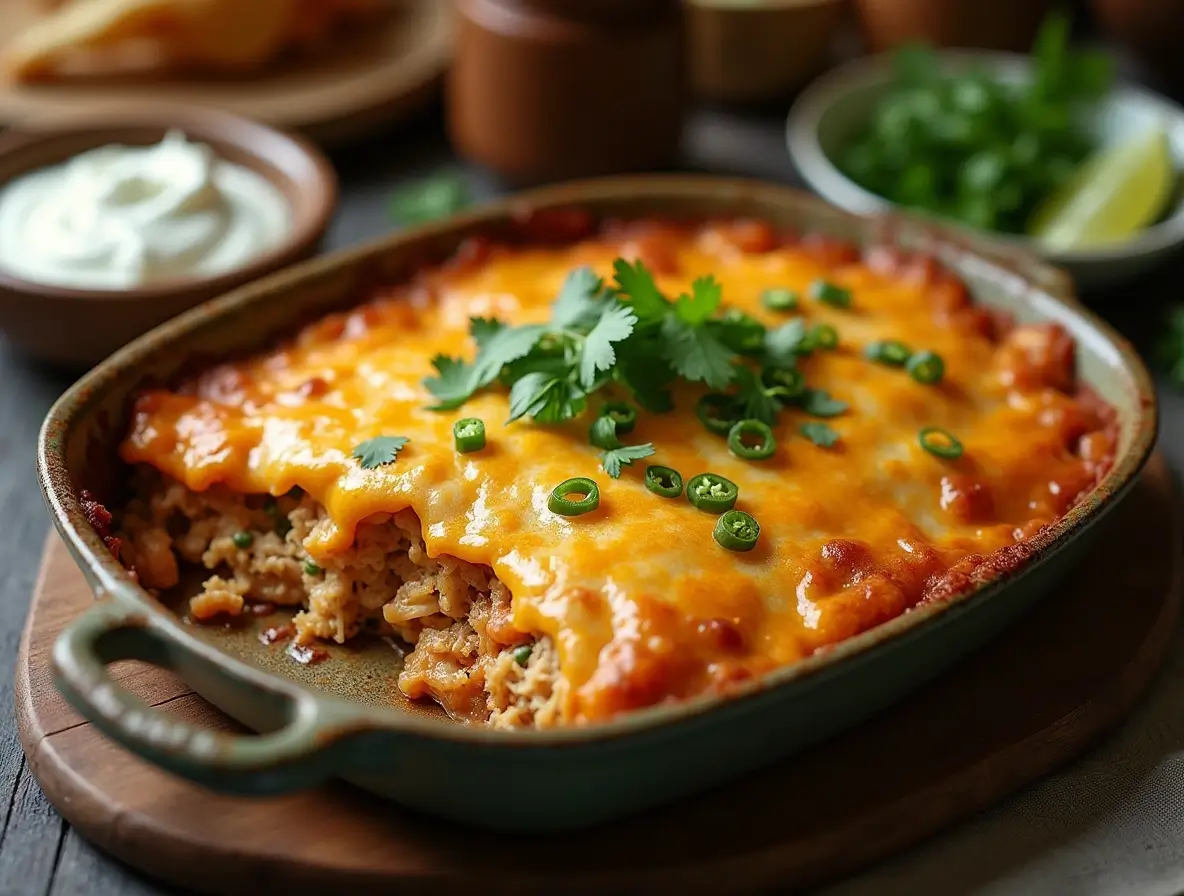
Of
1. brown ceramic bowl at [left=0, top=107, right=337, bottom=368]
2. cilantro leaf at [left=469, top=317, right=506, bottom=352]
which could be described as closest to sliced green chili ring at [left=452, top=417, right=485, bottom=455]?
cilantro leaf at [left=469, top=317, right=506, bottom=352]

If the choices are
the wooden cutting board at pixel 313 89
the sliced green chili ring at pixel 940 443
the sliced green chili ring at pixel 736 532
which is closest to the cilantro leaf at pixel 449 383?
the sliced green chili ring at pixel 736 532

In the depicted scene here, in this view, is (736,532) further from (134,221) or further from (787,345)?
(134,221)

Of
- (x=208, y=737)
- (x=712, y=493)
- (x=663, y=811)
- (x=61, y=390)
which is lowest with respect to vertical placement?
(x=61, y=390)

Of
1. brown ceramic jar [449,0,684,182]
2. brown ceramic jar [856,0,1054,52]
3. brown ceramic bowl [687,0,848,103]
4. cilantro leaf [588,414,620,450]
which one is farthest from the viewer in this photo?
brown ceramic jar [856,0,1054,52]

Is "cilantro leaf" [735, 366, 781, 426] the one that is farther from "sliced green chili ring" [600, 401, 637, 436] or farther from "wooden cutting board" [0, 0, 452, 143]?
"wooden cutting board" [0, 0, 452, 143]

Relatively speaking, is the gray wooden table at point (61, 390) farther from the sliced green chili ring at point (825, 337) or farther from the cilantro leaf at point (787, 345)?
the cilantro leaf at point (787, 345)

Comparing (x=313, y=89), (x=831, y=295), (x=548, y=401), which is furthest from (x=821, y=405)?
(x=313, y=89)
